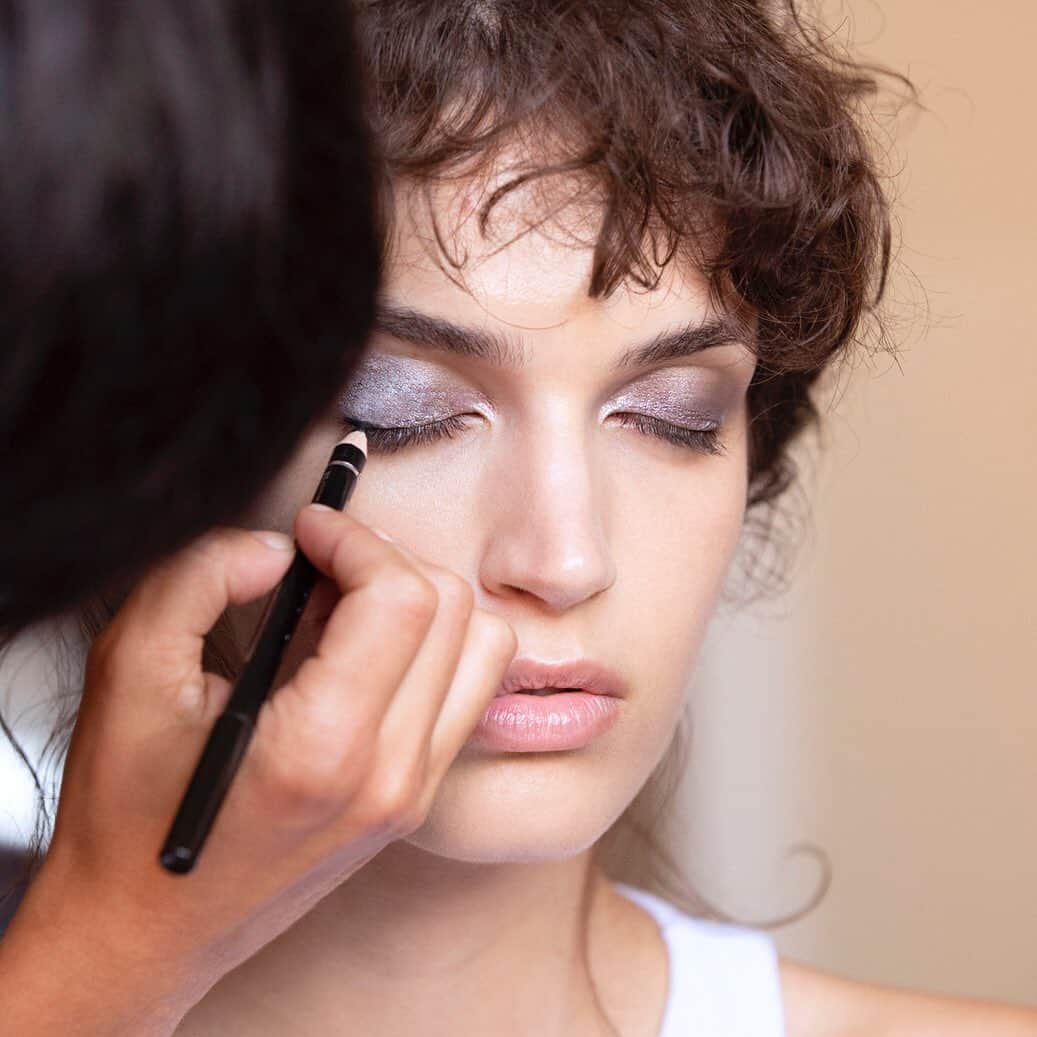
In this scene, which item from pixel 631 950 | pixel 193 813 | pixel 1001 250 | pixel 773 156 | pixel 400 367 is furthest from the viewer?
pixel 1001 250

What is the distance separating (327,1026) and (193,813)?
18.6 inches

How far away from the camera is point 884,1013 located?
1.18 m

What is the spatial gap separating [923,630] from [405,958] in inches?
34.4

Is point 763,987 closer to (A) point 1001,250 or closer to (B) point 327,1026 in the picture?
(B) point 327,1026

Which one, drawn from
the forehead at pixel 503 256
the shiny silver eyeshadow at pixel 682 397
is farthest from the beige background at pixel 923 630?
the forehead at pixel 503 256

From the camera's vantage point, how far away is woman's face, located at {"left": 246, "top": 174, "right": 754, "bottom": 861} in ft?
2.77

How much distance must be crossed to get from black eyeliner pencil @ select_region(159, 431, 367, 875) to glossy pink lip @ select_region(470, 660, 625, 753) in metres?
0.18

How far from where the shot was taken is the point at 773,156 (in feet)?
3.20

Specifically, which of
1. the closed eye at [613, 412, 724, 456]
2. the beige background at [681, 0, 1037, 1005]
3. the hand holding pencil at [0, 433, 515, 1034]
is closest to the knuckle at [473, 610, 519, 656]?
the hand holding pencil at [0, 433, 515, 1034]

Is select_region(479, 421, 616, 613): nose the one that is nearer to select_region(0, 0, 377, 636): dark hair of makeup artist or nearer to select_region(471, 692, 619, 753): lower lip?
select_region(471, 692, 619, 753): lower lip

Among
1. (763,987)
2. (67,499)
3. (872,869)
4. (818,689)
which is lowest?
(872,869)

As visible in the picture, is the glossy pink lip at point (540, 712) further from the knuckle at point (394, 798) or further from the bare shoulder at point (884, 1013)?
the bare shoulder at point (884, 1013)

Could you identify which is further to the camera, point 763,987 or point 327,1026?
point 763,987

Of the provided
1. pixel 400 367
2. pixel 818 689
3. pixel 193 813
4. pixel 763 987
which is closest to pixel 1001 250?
pixel 818 689
